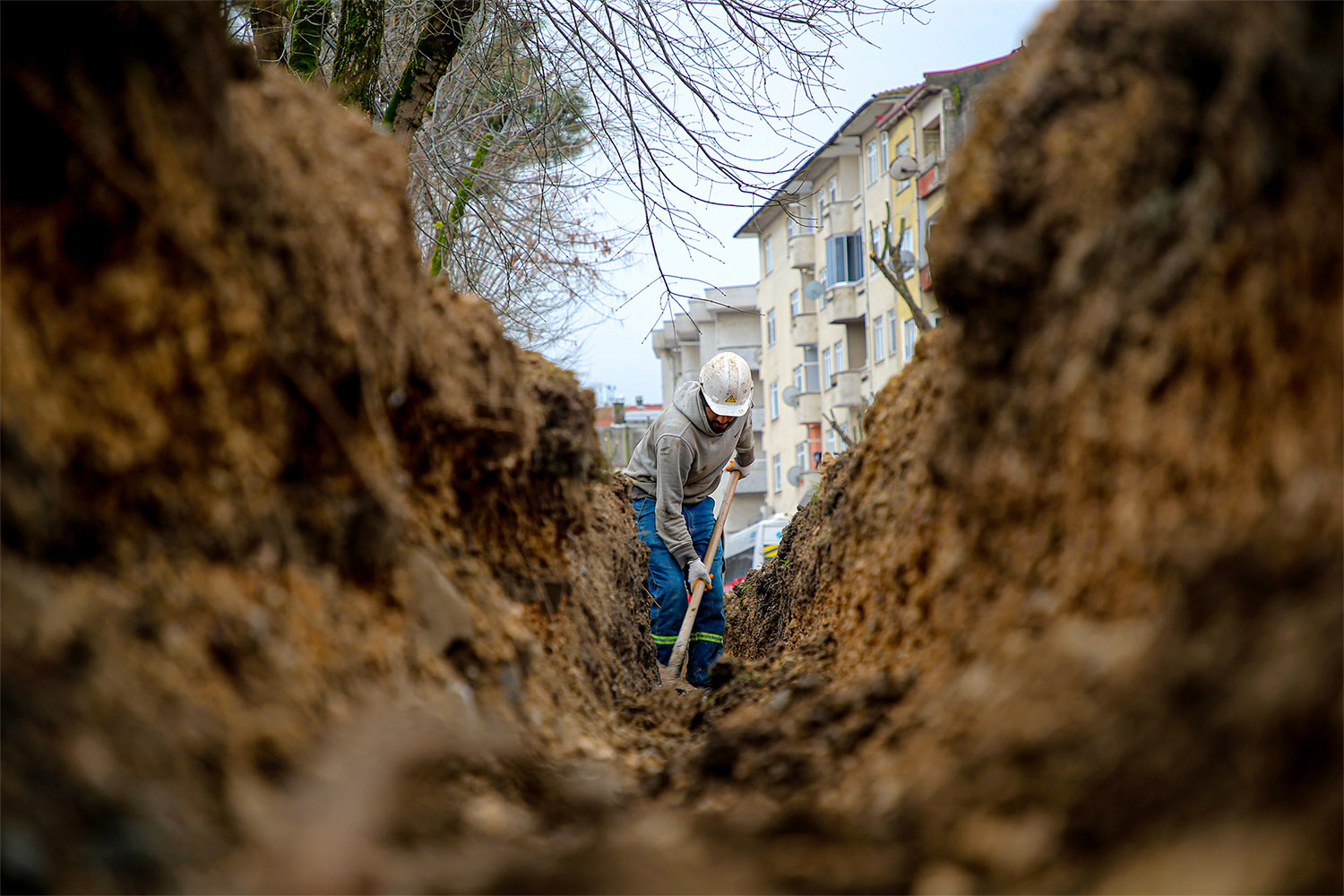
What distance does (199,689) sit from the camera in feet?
6.70

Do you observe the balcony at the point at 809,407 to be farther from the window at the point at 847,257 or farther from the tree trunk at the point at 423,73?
the tree trunk at the point at 423,73

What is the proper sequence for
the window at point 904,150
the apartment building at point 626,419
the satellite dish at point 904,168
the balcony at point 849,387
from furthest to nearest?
the apartment building at point 626,419, the balcony at point 849,387, the window at point 904,150, the satellite dish at point 904,168

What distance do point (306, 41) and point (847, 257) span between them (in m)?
27.8

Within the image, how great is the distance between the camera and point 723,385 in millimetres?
6918

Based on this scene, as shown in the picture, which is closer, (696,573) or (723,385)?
(723,385)

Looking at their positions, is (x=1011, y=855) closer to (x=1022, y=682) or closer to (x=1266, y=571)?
(x=1022, y=682)

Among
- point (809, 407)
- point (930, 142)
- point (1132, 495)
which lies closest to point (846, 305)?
point (809, 407)

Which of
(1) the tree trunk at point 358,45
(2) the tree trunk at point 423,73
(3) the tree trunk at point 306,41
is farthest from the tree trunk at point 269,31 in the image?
(2) the tree trunk at point 423,73

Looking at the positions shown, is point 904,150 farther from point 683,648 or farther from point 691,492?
point 683,648

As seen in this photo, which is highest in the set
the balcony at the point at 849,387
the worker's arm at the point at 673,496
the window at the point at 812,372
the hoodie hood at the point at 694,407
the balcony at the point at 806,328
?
the balcony at the point at 806,328

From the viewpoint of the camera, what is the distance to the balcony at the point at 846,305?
32938 mm

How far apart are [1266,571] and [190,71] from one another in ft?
8.45

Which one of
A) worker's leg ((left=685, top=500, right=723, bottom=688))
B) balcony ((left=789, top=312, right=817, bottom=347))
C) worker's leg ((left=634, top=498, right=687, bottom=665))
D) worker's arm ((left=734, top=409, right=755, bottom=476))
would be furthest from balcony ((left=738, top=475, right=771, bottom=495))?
worker's leg ((left=634, top=498, right=687, bottom=665))

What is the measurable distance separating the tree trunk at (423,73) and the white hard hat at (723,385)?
2.96m
